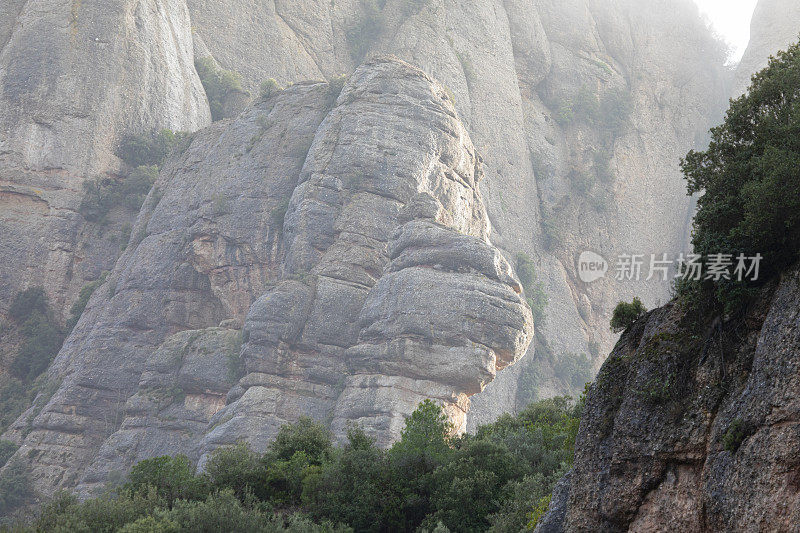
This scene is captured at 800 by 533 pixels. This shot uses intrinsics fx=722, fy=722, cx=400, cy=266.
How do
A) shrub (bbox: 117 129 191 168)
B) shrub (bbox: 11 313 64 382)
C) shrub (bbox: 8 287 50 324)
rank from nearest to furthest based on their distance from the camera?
shrub (bbox: 11 313 64 382), shrub (bbox: 8 287 50 324), shrub (bbox: 117 129 191 168)

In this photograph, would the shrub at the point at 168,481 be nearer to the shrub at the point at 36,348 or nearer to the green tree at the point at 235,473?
the green tree at the point at 235,473

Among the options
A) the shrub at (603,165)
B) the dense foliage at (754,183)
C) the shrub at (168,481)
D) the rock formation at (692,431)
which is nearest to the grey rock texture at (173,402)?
the shrub at (168,481)

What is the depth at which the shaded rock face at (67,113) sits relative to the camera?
208 ft

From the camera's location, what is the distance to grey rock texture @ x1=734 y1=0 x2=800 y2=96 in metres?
96.2

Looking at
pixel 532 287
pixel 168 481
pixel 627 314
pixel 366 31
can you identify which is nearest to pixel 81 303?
pixel 168 481

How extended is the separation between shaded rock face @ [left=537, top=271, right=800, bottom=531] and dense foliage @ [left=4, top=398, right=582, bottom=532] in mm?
6382

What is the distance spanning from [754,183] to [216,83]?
74.4 metres

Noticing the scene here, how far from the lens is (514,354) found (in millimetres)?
48094

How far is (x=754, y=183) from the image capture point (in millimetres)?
14641

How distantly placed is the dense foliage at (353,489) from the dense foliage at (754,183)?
9.98 meters

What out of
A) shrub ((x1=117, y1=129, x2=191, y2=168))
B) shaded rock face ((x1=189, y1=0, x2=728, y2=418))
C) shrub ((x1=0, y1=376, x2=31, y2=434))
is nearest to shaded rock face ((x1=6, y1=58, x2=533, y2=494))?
shrub ((x1=117, y1=129, x2=191, y2=168))

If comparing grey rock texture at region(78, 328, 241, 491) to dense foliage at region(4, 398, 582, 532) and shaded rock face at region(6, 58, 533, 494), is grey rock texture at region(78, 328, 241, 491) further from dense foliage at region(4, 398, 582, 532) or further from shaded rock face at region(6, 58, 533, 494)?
dense foliage at region(4, 398, 582, 532)

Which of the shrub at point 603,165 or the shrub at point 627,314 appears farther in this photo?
the shrub at point 603,165

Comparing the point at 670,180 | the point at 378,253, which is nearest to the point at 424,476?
the point at 378,253
